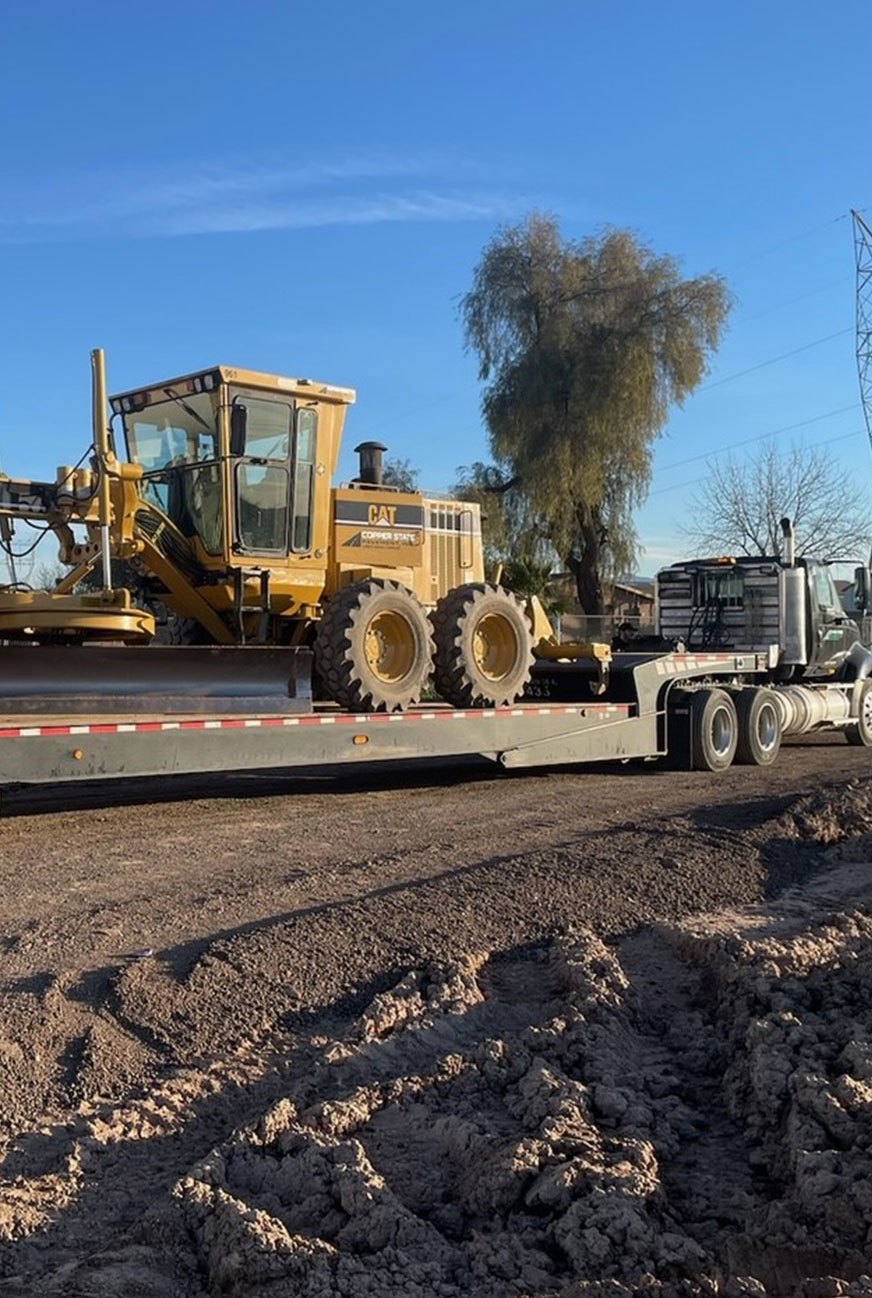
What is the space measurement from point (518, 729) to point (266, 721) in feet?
9.83

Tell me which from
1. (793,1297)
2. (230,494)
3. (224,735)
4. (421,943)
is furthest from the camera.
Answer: (230,494)

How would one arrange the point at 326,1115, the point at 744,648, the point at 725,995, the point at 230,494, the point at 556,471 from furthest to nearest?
1. the point at 556,471
2. the point at 744,648
3. the point at 230,494
4. the point at 725,995
5. the point at 326,1115

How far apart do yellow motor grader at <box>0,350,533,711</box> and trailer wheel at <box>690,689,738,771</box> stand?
2.89 meters

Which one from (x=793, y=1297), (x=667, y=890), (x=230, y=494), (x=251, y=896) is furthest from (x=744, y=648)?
(x=793, y=1297)

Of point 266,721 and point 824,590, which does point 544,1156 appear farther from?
point 824,590

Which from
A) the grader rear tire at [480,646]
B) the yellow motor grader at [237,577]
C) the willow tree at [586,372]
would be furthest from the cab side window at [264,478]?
the willow tree at [586,372]

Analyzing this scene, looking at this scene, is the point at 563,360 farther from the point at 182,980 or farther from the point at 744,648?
the point at 182,980

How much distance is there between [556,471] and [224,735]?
23.4m

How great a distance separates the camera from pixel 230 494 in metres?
10.4

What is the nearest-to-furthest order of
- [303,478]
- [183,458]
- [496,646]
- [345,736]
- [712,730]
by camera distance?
[345,736] → [183,458] → [303,478] → [496,646] → [712,730]

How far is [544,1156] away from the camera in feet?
11.9

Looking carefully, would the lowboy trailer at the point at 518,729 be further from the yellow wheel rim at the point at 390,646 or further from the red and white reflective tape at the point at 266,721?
the yellow wheel rim at the point at 390,646

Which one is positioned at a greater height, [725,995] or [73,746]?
[73,746]

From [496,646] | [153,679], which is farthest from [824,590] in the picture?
[153,679]
